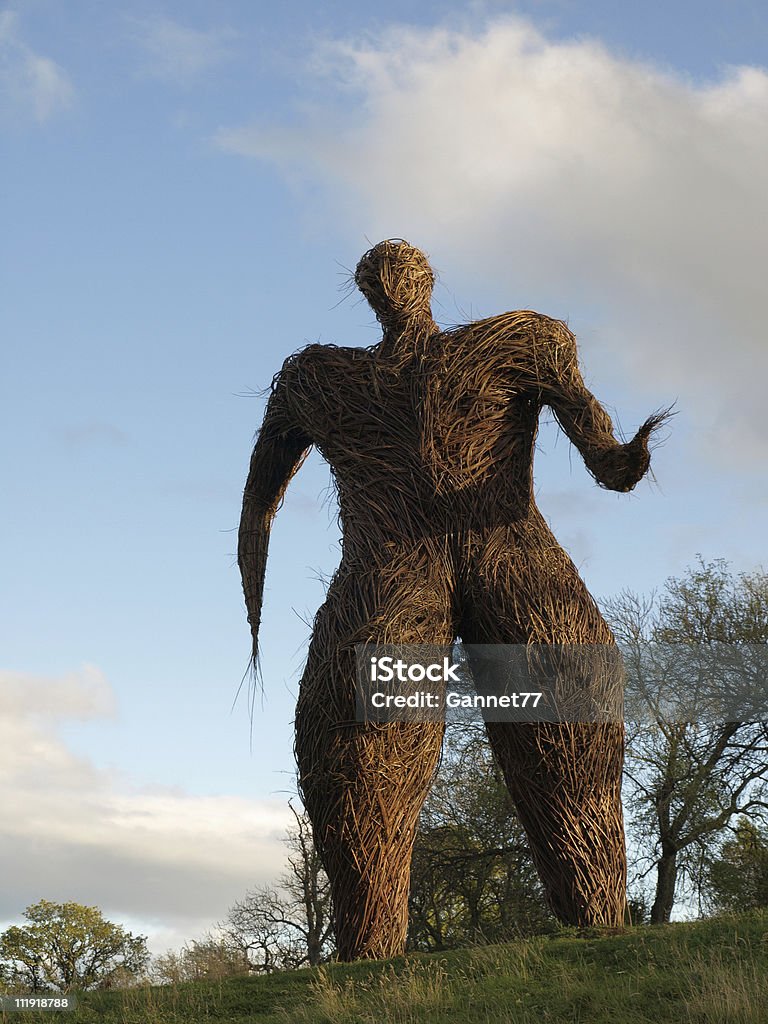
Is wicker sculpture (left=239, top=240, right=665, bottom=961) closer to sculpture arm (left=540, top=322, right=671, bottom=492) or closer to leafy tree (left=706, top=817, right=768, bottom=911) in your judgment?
sculpture arm (left=540, top=322, right=671, bottom=492)

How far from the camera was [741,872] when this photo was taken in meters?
13.6

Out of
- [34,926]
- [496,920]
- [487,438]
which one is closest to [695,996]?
[487,438]

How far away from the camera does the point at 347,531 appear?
22.2 feet

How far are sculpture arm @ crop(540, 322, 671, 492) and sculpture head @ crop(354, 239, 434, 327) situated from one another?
2.92 ft

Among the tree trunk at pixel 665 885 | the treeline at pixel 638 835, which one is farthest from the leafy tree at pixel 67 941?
the tree trunk at pixel 665 885

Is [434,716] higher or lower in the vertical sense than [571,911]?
higher

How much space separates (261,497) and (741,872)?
8.84m

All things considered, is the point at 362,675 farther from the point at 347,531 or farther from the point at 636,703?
the point at 636,703

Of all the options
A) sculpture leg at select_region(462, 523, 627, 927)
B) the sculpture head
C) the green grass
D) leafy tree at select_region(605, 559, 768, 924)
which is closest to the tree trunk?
leafy tree at select_region(605, 559, 768, 924)

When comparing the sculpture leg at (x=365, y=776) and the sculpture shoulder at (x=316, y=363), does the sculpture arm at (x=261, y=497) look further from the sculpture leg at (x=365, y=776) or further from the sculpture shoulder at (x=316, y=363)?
the sculpture leg at (x=365, y=776)

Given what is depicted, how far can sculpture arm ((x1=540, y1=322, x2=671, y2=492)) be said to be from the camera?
6266 mm

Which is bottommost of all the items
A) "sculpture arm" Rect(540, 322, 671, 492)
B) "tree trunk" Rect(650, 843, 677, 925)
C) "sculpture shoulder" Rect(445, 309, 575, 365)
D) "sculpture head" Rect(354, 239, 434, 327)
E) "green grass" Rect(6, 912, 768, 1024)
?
"green grass" Rect(6, 912, 768, 1024)

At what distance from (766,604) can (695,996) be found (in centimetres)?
1249

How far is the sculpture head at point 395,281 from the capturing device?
23.6 feet
